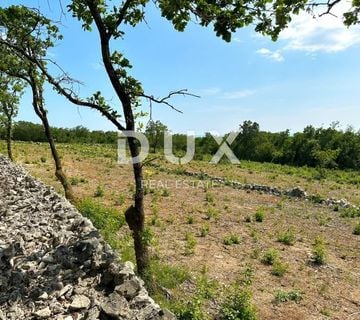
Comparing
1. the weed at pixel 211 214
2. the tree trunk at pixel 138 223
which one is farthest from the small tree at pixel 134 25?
the weed at pixel 211 214

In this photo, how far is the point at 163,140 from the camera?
55844mm

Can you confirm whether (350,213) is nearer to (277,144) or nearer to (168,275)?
(168,275)

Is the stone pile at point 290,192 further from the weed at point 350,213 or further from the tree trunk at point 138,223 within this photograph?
the tree trunk at point 138,223

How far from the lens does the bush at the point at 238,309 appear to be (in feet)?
19.8

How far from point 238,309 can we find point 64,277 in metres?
2.94

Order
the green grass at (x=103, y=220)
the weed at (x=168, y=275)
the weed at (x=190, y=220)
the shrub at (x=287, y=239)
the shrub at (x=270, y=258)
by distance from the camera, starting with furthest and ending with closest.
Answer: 1. the weed at (x=190, y=220)
2. the shrub at (x=287, y=239)
3. the shrub at (x=270, y=258)
4. the green grass at (x=103, y=220)
5. the weed at (x=168, y=275)

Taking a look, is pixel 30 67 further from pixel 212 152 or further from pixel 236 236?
pixel 212 152

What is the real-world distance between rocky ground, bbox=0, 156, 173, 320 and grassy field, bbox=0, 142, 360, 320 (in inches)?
56.4

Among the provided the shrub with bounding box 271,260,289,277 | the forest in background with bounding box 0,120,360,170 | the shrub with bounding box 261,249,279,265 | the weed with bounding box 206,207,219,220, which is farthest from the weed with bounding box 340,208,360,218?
the forest in background with bounding box 0,120,360,170

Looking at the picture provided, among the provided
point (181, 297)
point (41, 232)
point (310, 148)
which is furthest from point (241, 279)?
point (310, 148)

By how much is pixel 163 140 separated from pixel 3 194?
154ft

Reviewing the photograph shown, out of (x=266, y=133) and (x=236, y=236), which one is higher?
(x=266, y=133)

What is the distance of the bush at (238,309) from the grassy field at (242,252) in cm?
2

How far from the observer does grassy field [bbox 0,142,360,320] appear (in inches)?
279
